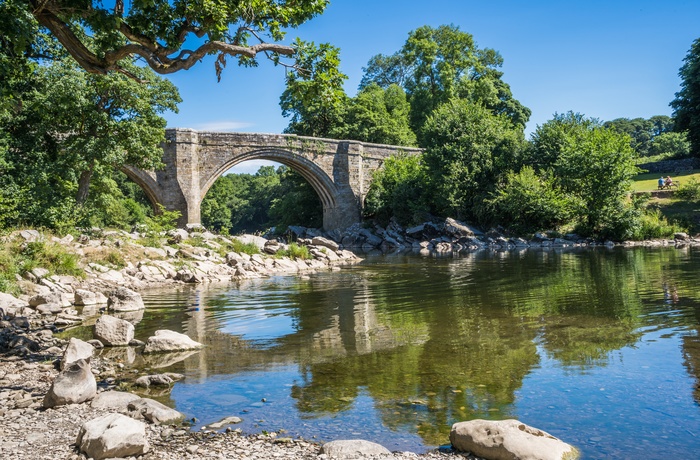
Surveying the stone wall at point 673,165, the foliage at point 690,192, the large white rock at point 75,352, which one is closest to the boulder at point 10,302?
the large white rock at point 75,352

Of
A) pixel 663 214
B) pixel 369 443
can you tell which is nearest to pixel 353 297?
pixel 369 443

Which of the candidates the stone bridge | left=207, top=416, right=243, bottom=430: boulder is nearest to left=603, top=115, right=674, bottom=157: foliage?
the stone bridge

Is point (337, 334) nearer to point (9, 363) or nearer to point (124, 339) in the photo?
point (124, 339)

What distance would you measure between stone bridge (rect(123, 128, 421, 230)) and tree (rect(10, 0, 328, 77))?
59.5ft

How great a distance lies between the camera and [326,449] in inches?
151

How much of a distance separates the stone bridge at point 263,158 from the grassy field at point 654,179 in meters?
15.4

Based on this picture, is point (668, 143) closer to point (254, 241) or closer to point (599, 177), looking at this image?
point (599, 177)

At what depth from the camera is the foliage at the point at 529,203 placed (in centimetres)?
3016

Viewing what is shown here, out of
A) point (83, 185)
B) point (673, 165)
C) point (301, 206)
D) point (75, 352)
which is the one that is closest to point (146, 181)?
point (83, 185)

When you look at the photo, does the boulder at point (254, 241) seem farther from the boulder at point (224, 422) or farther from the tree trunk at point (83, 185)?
the boulder at point (224, 422)

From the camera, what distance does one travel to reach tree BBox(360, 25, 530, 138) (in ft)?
148

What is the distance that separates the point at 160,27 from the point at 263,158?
94.1 ft

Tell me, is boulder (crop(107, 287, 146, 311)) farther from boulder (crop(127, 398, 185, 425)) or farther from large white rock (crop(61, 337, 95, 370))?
boulder (crop(127, 398, 185, 425))

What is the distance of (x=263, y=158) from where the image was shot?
35.5m
